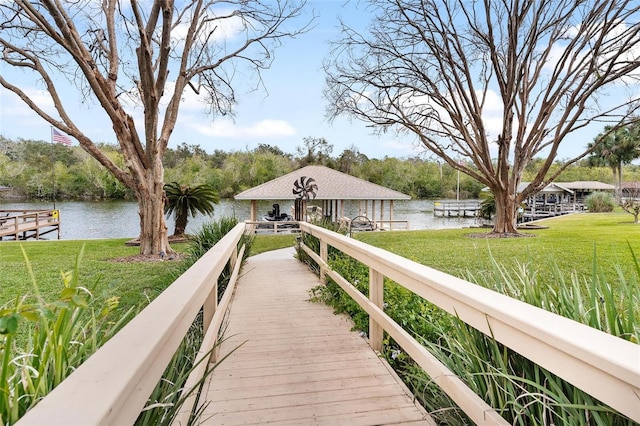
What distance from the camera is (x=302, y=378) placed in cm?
266

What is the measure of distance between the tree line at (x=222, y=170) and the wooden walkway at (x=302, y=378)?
30687mm

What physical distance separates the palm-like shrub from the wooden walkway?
10980 mm

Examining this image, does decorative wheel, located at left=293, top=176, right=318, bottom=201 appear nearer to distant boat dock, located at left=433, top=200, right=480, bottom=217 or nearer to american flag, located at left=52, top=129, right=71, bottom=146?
american flag, located at left=52, top=129, right=71, bottom=146

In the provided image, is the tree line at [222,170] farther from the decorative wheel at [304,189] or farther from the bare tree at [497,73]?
the bare tree at [497,73]

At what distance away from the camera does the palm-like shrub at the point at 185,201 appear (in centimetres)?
1446

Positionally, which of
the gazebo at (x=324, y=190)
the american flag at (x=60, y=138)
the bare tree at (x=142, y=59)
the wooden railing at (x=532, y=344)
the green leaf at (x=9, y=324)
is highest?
the bare tree at (x=142, y=59)

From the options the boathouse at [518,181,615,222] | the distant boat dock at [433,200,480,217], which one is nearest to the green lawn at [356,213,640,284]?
the boathouse at [518,181,615,222]

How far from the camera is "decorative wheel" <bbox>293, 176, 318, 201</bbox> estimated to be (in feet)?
66.7

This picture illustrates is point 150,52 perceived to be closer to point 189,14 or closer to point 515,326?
point 189,14

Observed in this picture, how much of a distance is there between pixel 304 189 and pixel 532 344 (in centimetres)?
1944

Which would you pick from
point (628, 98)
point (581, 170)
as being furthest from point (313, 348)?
point (581, 170)

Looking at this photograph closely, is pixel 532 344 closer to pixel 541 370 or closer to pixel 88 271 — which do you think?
pixel 541 370

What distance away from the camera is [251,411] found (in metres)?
2.24

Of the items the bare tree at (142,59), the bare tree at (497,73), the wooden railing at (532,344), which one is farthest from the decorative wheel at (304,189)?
the wooden railing at (532,344)
